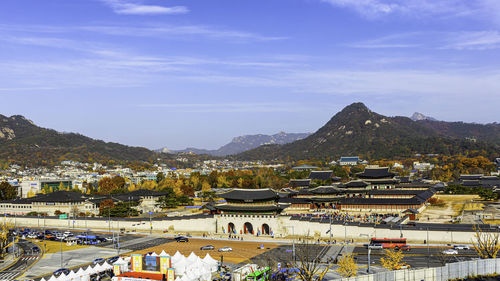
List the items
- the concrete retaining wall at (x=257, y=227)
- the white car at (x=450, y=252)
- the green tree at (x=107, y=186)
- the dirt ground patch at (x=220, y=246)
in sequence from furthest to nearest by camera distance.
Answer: the green tree at (x=107, y=186)
the concrete retaining wall at (x=257, y=227)
the dirt ground patch at (x=220, y=246)
the white car at (x=450, y=252)

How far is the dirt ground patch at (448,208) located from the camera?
3077 inches

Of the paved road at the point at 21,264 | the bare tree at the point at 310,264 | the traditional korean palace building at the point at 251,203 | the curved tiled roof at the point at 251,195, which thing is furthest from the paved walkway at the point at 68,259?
the bare tree at the point at 310,264

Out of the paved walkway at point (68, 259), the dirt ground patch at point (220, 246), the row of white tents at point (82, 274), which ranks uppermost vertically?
the row of white tents at point (82, 274)

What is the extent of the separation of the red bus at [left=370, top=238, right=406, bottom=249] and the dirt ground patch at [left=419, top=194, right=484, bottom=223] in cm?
2189

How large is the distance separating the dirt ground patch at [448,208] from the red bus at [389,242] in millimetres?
21893

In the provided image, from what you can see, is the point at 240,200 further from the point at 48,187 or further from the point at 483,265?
the point at 48,187

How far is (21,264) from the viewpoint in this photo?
52406mm

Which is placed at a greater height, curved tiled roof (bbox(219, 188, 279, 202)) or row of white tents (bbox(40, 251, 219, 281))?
curved tiled roof (bbox(219, 188, 279, 202))

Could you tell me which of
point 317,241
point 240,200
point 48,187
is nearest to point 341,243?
point 317,241

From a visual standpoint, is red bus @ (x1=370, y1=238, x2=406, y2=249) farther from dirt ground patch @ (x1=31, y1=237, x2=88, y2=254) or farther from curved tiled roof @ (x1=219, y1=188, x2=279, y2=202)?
dirt ground patch @ (x1=31, y1=237, x2=88, y2=254)

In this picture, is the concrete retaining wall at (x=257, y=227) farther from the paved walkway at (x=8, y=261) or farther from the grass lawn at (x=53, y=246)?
the paved walkway at (x=8, y=261)

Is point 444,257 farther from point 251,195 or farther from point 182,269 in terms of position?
point 251,195

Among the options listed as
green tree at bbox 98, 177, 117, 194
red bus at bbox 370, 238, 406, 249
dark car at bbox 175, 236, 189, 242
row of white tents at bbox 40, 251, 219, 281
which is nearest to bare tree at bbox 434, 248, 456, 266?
red bus at bbox 370, 238, 406, 249

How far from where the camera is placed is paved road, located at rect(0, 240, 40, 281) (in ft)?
154
